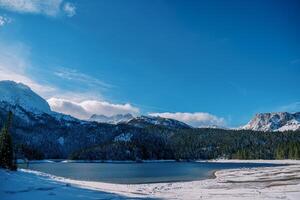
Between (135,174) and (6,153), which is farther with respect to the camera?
(135,174)

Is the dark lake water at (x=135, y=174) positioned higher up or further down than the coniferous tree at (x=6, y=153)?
further down

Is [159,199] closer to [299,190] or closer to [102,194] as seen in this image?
[102,194]

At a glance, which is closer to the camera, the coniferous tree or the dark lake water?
the coniferous tree

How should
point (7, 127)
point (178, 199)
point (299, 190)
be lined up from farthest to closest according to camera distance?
point (7, 127) < point (299, 190) < point (178, 199)

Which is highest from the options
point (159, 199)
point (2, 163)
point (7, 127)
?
point (7, 127)

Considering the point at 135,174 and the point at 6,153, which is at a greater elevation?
the point at 6,153

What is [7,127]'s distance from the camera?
80562 millimetres

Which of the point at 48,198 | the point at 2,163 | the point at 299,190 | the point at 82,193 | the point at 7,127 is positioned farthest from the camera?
the point at 7,127

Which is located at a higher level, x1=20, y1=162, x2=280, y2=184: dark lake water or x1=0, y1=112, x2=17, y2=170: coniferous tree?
x1=0, y1=112, x2=17, y2=170: coniferous tree

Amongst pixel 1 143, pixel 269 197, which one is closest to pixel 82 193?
pixel 269 197

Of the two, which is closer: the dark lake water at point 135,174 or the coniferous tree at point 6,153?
Answer: the coniferous tree at point 6,153

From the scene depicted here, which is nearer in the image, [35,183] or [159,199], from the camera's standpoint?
[159,199]

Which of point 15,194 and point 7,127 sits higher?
point 7,127

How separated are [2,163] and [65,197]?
3128 centimetres
